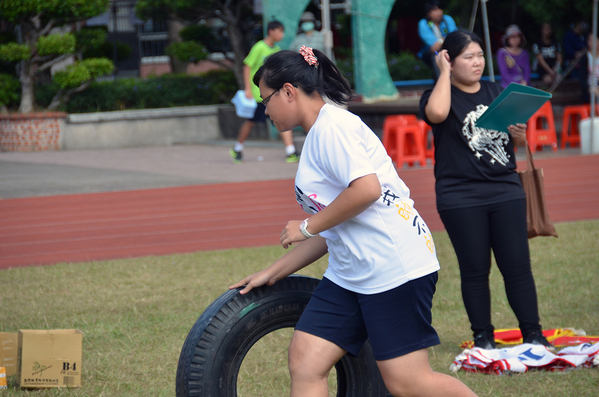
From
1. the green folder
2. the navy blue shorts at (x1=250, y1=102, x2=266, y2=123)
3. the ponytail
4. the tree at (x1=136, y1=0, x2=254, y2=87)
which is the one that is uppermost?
the tree at (x1=136, y1=0, x2=254, y2=87)

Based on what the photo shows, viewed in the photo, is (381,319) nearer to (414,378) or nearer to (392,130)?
(414,378)

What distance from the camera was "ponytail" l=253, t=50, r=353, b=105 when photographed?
2391 mm

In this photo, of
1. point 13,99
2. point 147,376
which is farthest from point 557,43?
point 147,376

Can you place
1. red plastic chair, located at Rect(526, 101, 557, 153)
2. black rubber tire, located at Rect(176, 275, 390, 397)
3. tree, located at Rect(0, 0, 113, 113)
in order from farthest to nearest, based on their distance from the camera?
tree, located at Rect(0, 0, 113, 113) < red plastic chair, located at Rect(526, 101, 557, 153) < black rubber tire, located at Rect(176, 275, 390, 397)

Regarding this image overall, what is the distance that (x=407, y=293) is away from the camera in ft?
7.80

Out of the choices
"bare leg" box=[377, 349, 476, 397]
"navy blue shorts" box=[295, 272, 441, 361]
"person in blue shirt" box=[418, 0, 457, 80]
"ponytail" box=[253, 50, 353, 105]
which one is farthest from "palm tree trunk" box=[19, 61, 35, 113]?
"bare leg" box=[377, 349, 476, 397]

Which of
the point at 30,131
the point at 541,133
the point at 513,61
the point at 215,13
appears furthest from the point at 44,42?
the point at 541,133

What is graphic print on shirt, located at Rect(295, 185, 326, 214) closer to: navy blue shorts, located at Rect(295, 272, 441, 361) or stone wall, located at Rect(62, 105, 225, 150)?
navy blue shorts, located at Rect(295, 272, 441, 361)

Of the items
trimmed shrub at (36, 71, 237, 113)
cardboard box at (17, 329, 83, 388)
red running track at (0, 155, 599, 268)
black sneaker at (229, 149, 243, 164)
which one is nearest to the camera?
cardboard box at (17, 329, 83, 388)

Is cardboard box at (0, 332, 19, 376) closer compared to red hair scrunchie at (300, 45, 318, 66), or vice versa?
red hair scrunchie at (300, 45, 318, 66)

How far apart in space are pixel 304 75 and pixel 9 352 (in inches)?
89.4

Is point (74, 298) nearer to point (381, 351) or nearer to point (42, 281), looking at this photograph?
point (42, 281)

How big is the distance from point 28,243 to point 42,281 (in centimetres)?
173

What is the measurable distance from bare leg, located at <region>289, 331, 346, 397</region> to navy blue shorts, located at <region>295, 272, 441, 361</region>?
Answer: 28mm
